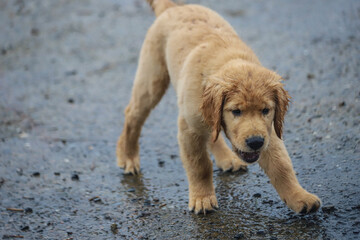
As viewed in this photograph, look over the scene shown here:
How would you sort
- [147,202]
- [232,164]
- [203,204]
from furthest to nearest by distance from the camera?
[232,164], [147,202], [203,204]

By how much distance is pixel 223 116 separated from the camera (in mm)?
A: 4582

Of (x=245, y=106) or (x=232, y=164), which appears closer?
(x=245, y=106)

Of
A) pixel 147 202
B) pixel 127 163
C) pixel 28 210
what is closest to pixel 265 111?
pixel 147 202

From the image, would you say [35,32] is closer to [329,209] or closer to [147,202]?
[147,202]

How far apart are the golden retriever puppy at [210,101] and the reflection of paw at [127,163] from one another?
1cm

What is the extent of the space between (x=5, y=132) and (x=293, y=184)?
4.62m

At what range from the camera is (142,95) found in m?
6.20

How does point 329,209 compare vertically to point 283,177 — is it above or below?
below

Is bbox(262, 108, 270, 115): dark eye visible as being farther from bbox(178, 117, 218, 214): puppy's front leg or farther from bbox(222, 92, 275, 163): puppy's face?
bbox(178, 117, 218, 214): puppy's front leg

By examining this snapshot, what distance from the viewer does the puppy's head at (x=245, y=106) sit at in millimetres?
4297

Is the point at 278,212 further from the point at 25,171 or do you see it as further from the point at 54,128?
the point at 54,128

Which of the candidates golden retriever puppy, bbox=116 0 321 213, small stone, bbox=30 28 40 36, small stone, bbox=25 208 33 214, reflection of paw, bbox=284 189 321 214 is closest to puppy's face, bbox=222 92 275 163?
golden retriever puppy, bbox=116 0 321 213

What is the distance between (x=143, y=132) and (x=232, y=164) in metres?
1.94

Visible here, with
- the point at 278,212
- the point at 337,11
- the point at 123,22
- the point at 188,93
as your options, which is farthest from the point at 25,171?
the point at 337,11
